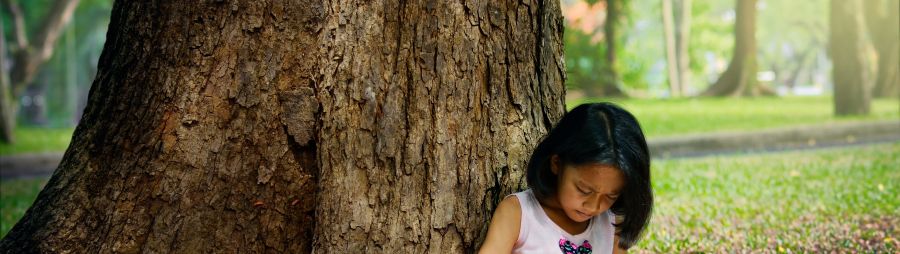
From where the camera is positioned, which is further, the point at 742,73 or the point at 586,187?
the point at 742,73

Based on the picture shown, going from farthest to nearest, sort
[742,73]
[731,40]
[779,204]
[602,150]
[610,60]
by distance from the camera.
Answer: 1. [731,40]
2. [742,73]
3. [610,60]
4. [779,204]
5. [602,150]

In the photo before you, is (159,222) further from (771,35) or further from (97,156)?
(771,35)

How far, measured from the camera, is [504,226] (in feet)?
11.3

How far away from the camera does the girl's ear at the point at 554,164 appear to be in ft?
11.2

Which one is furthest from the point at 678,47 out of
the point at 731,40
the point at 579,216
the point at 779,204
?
the point at 579,216

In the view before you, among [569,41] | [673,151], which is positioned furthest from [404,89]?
[569,41]

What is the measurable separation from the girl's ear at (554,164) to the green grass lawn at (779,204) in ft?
6.77

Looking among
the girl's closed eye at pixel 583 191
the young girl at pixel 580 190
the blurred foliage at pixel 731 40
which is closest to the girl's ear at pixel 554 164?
the young girl at pixel 580 190

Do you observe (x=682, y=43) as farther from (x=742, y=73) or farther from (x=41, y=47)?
(x=41, y=47)

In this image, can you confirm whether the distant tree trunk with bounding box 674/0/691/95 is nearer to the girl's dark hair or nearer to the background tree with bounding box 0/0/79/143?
the background tree with bounding box 0/0/79/143

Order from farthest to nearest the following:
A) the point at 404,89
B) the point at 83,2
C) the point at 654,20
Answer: the point at 654,20, the point at 83,2, the point at 404,89

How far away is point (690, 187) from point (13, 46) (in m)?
20.8

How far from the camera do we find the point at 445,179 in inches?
133

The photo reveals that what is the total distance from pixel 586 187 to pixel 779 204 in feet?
14.7
